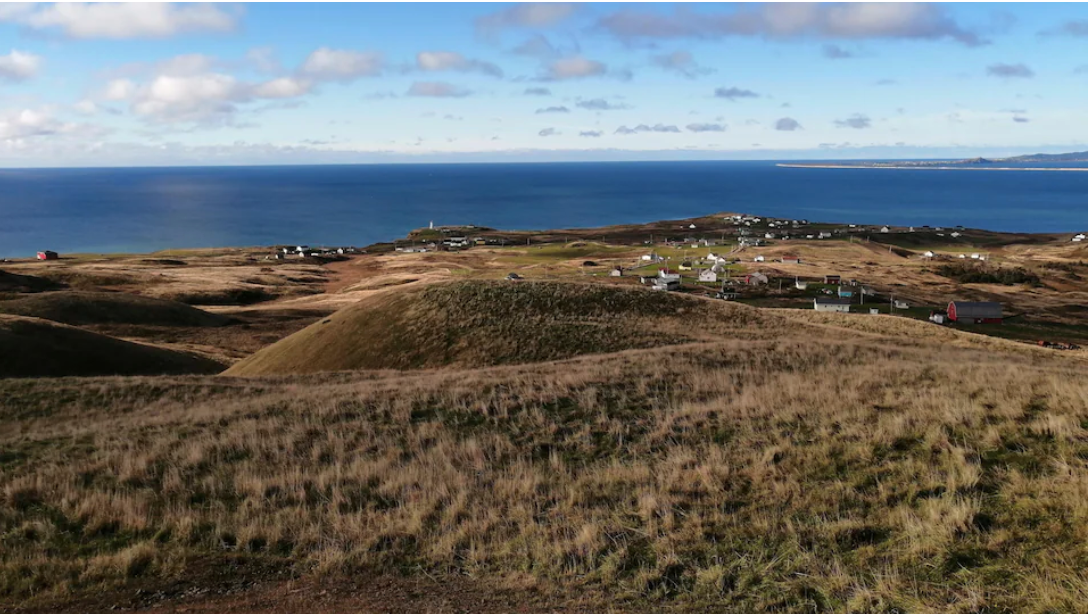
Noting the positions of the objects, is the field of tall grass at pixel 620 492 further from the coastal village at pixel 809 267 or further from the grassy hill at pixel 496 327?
the coastal village at pixel 809 267

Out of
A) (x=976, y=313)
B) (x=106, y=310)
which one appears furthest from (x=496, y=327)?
(x=976, y=313)

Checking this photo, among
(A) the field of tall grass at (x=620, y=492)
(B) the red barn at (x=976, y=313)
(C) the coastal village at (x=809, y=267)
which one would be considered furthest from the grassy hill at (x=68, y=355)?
(B) the red barn at (x=976, y=313)

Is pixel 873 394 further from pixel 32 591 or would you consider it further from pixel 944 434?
pixel 32 591

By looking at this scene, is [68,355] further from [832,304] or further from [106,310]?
[832,304]

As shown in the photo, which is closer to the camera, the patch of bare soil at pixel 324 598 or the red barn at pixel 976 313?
the patch of bare soil at pixel 324 598

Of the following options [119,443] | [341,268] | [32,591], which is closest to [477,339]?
[119,443]

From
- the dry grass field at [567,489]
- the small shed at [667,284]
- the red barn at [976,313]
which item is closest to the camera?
the dry grass field at [567,489]

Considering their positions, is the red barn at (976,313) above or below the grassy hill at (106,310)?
below
